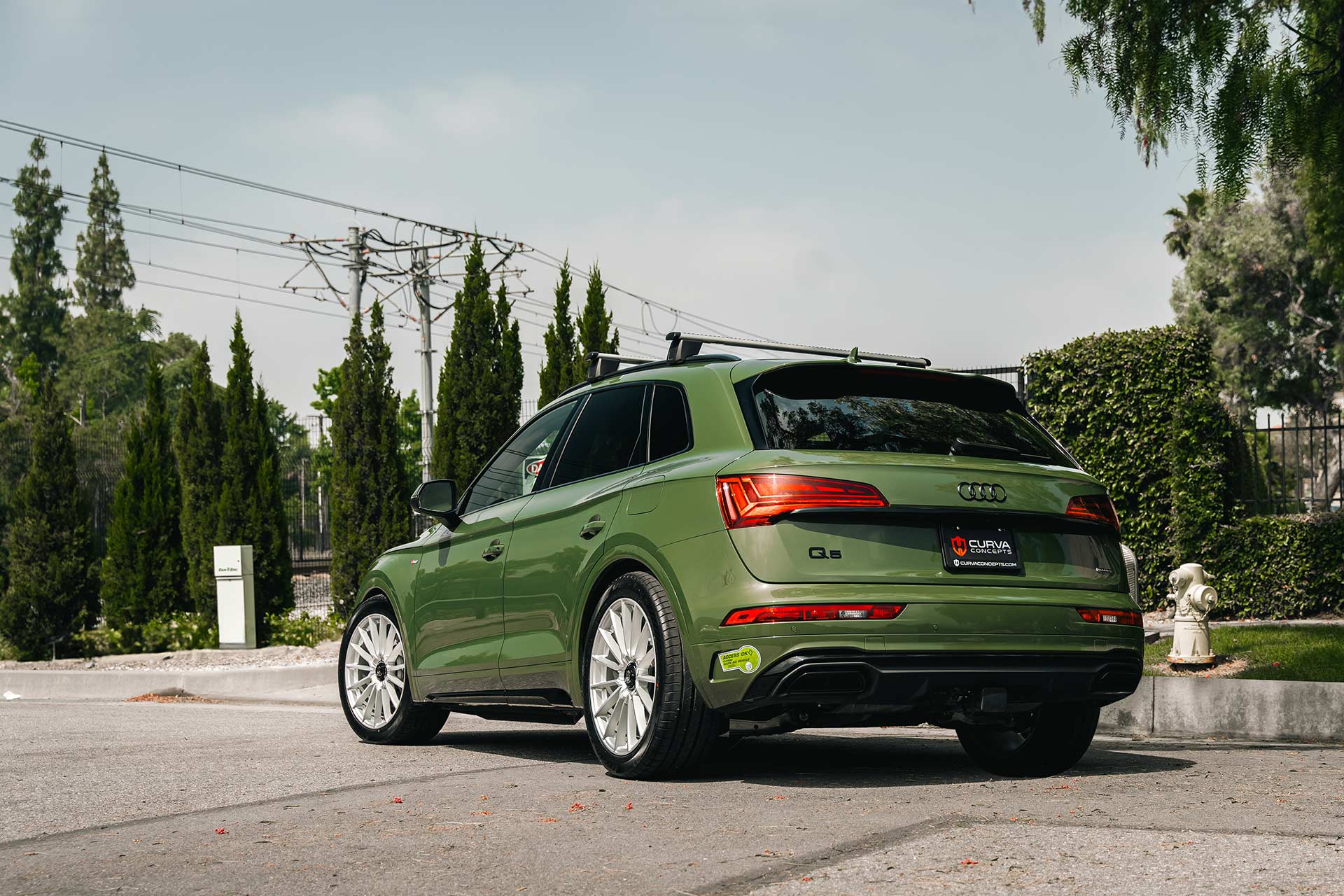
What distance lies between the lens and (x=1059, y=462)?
21.0 ft

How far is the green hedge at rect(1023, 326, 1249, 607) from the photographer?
621 inches

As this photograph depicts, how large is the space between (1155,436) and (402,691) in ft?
34.9

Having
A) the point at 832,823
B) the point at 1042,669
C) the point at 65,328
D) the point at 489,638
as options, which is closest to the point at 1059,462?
the point at 1042,669

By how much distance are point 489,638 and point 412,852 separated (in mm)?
2736

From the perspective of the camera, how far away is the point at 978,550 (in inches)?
228

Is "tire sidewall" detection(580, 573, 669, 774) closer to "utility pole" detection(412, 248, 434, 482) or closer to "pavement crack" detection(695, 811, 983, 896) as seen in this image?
"pavement crack" detection(695, 811, 983, 896)

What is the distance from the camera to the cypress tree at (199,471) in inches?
797

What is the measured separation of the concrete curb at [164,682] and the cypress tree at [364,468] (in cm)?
373

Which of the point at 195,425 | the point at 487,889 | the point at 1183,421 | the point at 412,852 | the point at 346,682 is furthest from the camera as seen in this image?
the point at 195,425

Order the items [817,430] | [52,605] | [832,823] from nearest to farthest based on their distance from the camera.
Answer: [832,823]
[817,430]
[52,605]

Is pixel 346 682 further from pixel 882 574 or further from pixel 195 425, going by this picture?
pixel 195 425

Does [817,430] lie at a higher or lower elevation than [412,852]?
higher

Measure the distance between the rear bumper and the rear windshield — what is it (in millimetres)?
894

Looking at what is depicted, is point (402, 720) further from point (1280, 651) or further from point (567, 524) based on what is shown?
point (1280, 651)
